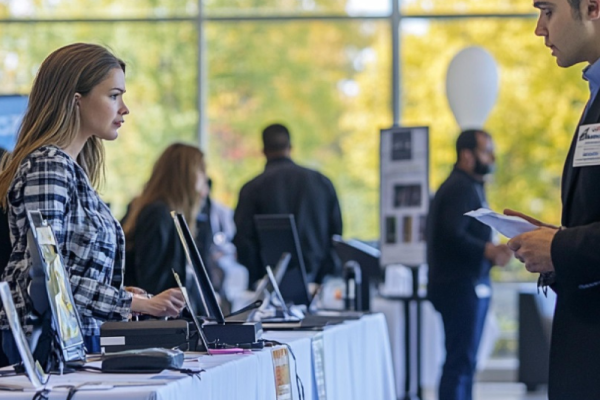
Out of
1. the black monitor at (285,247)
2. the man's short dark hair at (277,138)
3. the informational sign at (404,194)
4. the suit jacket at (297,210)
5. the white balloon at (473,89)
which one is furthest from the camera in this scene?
the white balloon at (473,89)

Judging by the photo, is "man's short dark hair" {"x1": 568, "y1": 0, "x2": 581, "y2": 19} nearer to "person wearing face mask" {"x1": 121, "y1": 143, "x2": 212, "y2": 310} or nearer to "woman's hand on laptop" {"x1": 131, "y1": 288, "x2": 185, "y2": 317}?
"woman's hand on laptop" {"x1": 131, "y1": 288, "x2": 185, "y2": 317}

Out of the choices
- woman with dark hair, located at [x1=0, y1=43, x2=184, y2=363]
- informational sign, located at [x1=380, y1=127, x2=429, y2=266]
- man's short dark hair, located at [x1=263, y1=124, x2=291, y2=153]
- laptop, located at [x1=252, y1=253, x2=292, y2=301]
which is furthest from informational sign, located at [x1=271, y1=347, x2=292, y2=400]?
informational sign, located at [x1=380, y1=127, x2=429, y2=266]

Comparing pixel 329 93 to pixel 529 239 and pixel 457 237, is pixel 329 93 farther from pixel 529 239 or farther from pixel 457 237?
pixel 529 239

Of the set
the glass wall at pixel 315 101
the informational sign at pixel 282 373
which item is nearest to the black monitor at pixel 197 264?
the informational sign at pixel 282 373

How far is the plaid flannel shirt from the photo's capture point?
Answer: 9.21 ft

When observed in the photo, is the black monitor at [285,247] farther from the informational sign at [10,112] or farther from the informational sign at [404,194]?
the informational sign at [10,112]

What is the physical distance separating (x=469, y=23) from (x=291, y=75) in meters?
1.56

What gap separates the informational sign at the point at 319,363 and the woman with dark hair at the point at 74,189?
2.15ft

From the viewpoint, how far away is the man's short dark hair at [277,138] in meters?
6.41

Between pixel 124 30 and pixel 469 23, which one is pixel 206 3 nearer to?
pixel 124 30

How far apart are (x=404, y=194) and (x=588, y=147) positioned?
4.48m

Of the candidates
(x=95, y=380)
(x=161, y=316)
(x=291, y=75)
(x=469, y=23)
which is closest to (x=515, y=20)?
(x=469, y=23)

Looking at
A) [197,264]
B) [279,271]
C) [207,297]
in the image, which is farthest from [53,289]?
[279,271]

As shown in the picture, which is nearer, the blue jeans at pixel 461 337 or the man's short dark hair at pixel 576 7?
the man's short dark hair at pixel 576 7
